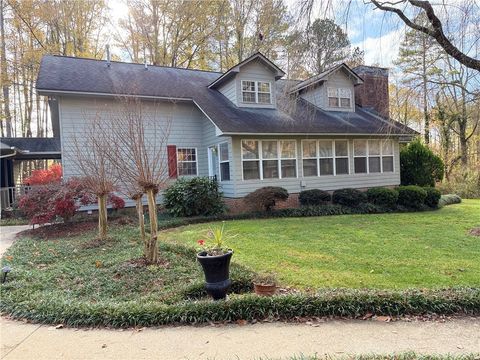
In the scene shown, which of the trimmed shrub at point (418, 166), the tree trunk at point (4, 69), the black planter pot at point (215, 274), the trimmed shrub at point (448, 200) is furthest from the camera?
the tree trunk at point (4, 69)

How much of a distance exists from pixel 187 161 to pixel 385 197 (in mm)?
8991

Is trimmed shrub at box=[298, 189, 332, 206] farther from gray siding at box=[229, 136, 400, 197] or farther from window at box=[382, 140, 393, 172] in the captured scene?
window at box=[382, 140, 393, 172]

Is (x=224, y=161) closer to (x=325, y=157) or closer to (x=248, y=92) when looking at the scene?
(x=248, y=92)

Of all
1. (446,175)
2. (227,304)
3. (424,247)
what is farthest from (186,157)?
(446,175)

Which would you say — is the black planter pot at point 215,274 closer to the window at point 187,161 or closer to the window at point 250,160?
the window at point 250,160

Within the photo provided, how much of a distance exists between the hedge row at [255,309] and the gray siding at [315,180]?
358 inches

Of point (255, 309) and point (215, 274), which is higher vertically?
point (215, 274)

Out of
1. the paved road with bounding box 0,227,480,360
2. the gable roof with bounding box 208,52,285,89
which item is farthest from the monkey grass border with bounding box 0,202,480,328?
the gable roof with bounding box 208,52,285,89

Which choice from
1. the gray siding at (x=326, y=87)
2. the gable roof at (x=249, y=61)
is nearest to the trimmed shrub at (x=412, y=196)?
the gray siding at (x=326, y=87)

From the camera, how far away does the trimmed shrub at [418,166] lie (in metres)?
17.0

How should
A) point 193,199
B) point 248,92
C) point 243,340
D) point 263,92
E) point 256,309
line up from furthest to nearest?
point 263,92 < point 248,92 < point 193,199 < point 256,309 < point 243,340

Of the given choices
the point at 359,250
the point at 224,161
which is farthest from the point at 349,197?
the point at 359,250

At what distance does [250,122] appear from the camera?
43.3ft

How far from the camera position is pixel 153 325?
378 cm
